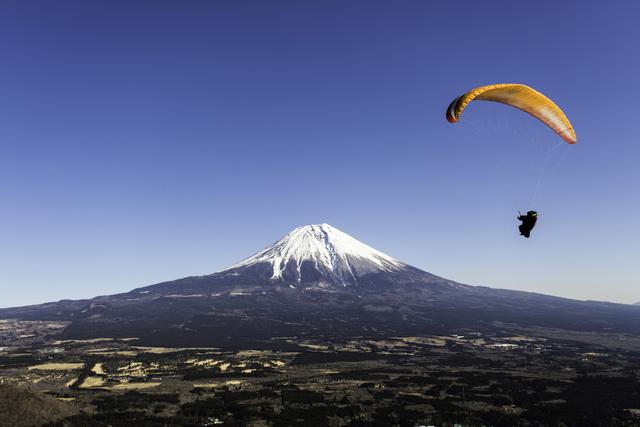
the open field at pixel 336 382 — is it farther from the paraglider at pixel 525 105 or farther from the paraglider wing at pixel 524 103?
the paraglider wing at pixel 524 103

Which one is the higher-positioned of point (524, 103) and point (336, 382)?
point (524, 103)

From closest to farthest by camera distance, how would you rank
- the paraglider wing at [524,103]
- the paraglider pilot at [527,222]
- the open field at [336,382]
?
the paraglider pilot at [527,222] → the paraglider wing at [524,103] → the open field at [336,382]

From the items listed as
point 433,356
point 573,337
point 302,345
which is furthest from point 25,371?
point 573,337

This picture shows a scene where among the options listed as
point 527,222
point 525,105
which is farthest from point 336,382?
point 525,105

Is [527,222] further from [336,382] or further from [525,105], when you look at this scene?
[336,382]

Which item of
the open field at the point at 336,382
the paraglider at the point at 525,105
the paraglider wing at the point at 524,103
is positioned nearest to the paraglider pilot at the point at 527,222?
the paraglider at the point at 525,105

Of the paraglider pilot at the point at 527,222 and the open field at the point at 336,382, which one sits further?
the open field at the point at 336,382

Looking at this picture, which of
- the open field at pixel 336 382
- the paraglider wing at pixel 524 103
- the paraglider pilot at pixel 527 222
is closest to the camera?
the paraglider pilot at pixel 527 222

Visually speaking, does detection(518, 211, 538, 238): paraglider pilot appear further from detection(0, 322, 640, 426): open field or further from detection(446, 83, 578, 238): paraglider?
detection(0, 322, 640, 426): open field

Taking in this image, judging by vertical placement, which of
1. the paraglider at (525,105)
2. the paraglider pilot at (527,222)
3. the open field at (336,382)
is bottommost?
the open field at (336,382)

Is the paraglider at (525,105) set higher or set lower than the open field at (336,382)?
higher
